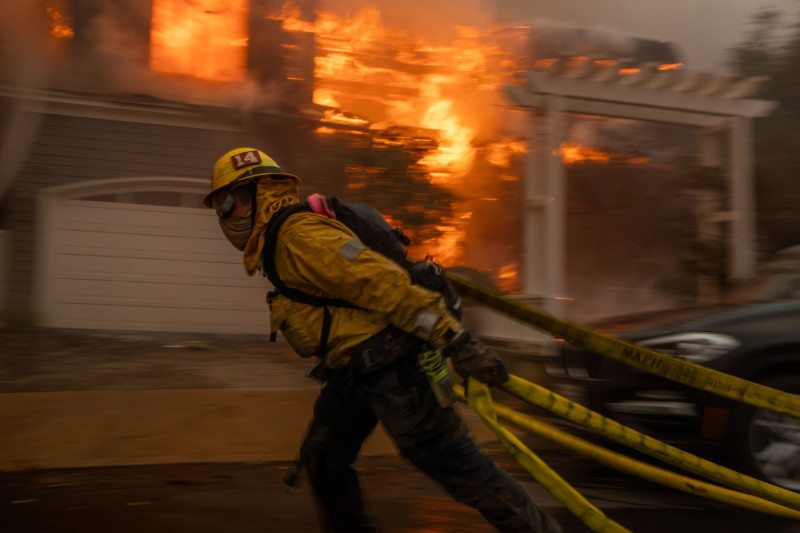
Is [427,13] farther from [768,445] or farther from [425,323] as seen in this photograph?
[425,323]

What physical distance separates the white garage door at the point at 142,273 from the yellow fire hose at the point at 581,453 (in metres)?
8.11

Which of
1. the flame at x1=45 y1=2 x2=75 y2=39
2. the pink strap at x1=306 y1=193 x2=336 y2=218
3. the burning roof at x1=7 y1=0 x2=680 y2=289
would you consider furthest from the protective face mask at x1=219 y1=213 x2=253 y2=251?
the flame at x1=45 y1=2 x2=75 y2=39

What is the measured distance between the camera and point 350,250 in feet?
8.67

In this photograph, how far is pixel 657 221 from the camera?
10.2 metres

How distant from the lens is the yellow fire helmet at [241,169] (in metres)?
2.90

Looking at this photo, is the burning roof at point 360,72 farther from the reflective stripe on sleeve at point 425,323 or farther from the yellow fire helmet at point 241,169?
the reflective stripe on sleeve at point 425,323

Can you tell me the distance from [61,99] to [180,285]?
270 cm

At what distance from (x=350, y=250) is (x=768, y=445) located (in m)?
2.77

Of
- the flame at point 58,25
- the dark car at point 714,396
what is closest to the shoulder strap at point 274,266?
the dark car at point 714,396

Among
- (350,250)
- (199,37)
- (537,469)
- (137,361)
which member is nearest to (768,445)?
(537,469)

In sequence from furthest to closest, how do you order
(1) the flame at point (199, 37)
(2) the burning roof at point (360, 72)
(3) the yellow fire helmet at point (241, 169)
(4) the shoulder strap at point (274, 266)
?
(1) the flame at point (199, 37) < (2) the burning roof at point (360, 72) < (3) the yellow fire helmet at point (241, 169) < (4) the shoulder strap at point (274, 266)

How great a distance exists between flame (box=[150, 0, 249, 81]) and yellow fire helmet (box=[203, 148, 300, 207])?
828cm

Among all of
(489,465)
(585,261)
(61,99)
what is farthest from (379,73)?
(489,465)

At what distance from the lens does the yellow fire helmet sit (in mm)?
2898
